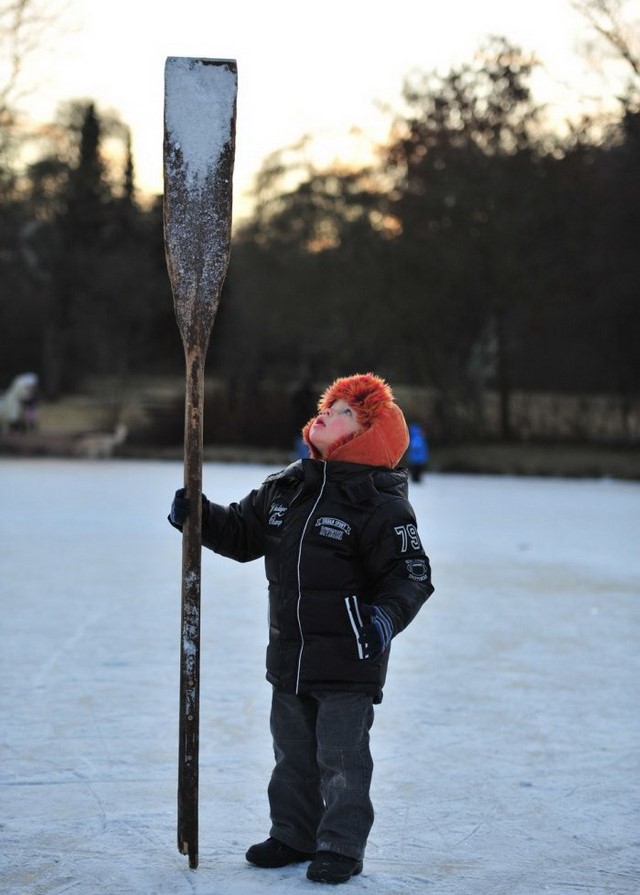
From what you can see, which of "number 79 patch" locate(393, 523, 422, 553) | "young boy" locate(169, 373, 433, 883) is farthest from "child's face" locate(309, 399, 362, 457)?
"number 79 patch" locate(393, 523, 422, 553)

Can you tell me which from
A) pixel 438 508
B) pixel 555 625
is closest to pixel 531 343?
pixel 438 508

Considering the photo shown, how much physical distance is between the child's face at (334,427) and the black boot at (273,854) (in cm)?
100

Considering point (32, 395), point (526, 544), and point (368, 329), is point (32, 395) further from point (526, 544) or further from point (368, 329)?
point (526, 544)

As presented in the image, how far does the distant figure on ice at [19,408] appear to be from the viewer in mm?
26797

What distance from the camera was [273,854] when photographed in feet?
11.6

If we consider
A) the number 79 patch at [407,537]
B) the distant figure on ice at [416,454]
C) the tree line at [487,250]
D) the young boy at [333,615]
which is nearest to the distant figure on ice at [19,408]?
the tree line at [487,250]

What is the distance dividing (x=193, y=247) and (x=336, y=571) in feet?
2.98

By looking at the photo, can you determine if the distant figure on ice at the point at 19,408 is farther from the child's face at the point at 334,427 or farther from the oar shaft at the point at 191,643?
the oar shaft at the point at 191,643

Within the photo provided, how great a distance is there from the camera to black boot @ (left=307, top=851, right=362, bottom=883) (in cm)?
340

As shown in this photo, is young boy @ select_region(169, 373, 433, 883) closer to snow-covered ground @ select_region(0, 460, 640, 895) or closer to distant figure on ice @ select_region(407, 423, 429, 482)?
snow-covered ground @ select_region(0, 460, 640, 895)

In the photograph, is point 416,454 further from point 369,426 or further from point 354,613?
point 354,613

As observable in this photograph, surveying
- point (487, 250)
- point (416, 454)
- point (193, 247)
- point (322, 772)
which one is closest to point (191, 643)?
point (322, 772)

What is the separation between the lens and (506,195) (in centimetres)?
2903

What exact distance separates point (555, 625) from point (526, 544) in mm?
4431
